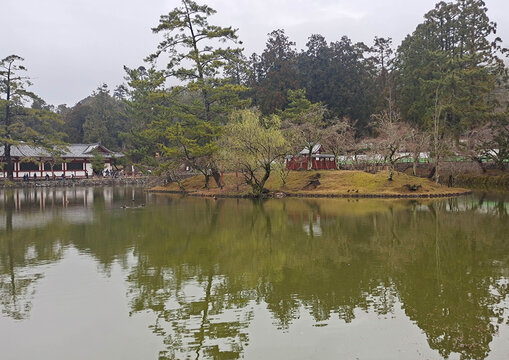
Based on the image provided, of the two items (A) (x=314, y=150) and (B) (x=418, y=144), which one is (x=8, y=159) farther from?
(B) (x=418, y=144)

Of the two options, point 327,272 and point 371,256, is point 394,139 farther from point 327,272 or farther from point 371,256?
point 327,272

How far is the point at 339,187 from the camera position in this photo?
3347 centimetres

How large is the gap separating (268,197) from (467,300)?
81.8 feet

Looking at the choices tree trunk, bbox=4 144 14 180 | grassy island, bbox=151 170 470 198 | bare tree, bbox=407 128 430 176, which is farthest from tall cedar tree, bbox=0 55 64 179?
bare tree, bbox=407 128 430 176

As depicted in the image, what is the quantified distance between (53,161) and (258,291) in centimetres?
5113

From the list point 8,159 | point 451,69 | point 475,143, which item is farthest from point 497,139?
point 8,159

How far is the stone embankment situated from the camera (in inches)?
1861

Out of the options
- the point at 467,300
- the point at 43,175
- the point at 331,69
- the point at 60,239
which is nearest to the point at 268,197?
the point at 60,239

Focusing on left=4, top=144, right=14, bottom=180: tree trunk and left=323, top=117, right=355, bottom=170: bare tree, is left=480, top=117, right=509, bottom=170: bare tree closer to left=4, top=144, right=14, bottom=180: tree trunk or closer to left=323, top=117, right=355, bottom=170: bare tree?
left=323, top=117, right=355, bottom=170: bare tree

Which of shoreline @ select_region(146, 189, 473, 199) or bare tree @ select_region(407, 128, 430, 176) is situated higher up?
bare tree @ select_region(407, 128, 430, 176)

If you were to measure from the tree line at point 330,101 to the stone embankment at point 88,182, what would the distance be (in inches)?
104

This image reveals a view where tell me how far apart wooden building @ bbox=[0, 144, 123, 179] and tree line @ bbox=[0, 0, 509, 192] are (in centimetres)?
377

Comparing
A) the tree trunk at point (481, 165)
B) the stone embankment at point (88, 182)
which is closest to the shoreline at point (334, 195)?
the tree trunk at point (481, 165)

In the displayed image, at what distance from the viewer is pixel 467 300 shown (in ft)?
27.5
